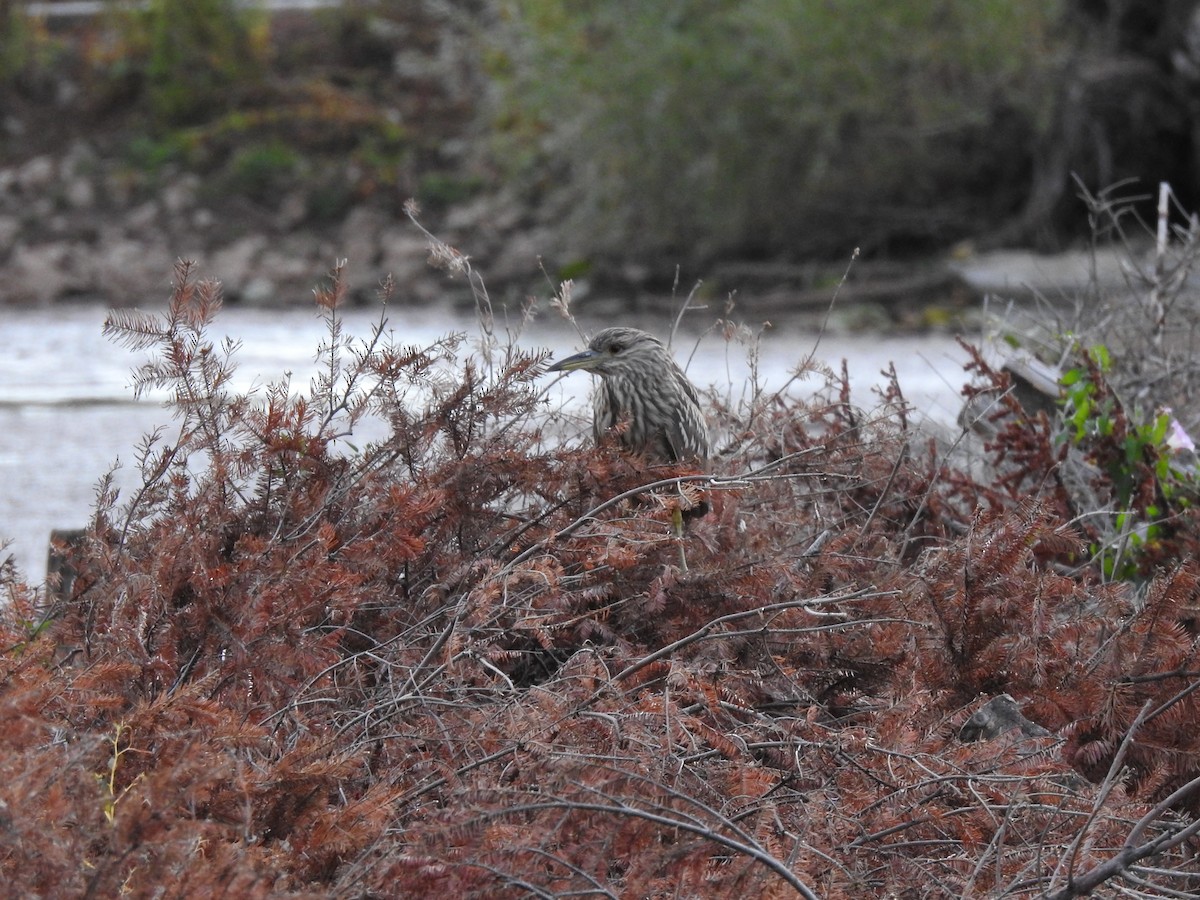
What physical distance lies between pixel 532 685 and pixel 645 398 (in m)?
1.47

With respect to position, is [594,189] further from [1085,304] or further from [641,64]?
[1085,304]

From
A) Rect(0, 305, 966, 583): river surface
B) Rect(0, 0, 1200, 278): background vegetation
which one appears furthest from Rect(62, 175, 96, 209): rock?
Rect(0, 305, 966, 583): river surface

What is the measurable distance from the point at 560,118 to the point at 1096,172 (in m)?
4.19

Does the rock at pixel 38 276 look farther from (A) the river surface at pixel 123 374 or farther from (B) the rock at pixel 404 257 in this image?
(B) the rock at pixel 404 257

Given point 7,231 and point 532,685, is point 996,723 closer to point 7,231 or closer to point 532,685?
point 532,685

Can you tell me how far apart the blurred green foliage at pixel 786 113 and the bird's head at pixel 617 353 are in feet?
22.9

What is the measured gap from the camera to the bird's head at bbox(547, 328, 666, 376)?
455 cm

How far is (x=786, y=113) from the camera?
1134 centimetres

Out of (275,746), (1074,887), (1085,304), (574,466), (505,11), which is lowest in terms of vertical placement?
(1074,887)

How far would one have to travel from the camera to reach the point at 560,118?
1206cm

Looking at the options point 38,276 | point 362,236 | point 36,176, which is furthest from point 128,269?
point 36,176

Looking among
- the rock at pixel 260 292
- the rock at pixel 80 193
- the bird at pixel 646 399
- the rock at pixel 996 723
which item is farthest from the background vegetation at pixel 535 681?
the rock at pixel 80 193

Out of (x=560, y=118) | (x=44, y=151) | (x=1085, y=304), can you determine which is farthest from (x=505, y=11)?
(x=1085, y=304)

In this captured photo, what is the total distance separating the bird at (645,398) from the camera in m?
4.31
